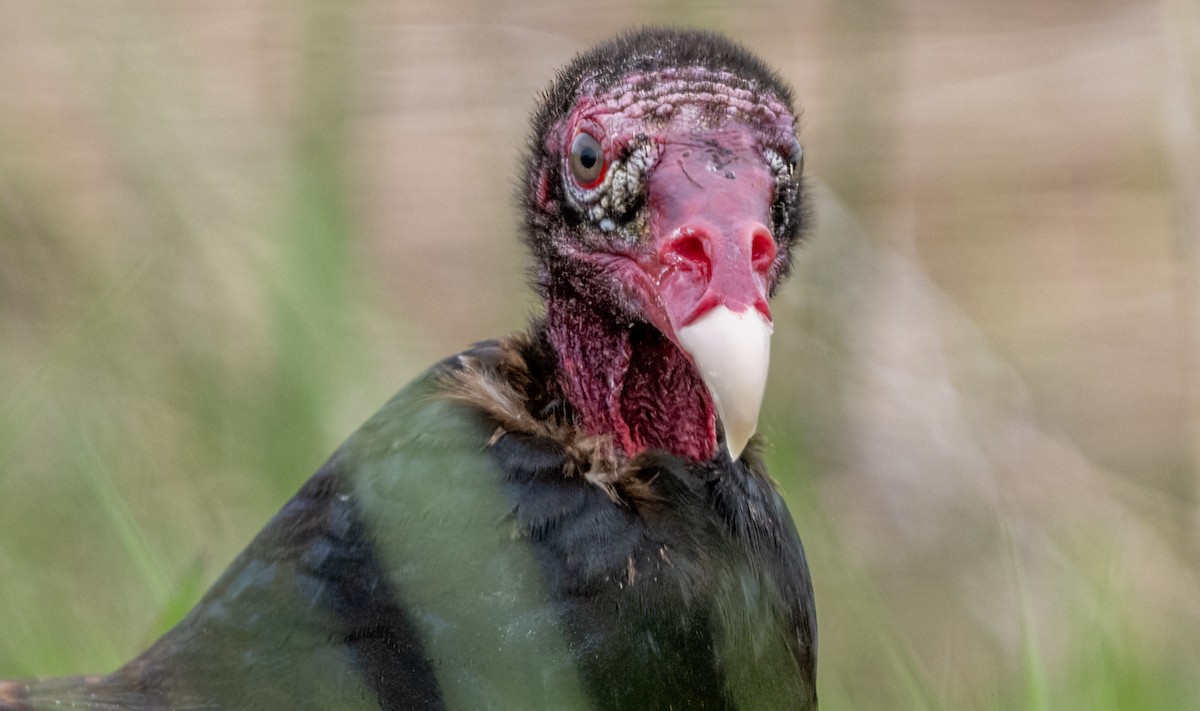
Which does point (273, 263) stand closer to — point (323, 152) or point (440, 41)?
point (323, 152)

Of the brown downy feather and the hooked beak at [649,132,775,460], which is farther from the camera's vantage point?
the brown downy feather

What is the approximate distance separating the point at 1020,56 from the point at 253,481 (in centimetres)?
433

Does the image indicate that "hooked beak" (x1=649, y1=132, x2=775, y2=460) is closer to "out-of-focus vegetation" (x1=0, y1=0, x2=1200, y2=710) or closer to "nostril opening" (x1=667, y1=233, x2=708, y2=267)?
"nostril opening" (x1=667, y1=233, x2=708, y2=267)

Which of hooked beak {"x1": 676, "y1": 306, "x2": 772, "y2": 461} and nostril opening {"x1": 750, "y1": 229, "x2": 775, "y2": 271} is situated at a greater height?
nostril opening {"x1": 750, "y1": 229, "x2": 775, "y2": 271}

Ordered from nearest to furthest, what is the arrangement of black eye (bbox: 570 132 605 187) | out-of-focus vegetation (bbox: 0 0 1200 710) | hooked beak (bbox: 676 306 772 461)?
hooked beak (bbox: 676 306 772 461)
black eye (bbox: 570 132 605 187)
out-of-focus vegetation (bbox: 0 0 1200 710)

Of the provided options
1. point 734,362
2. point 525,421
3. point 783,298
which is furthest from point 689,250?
point 783,298

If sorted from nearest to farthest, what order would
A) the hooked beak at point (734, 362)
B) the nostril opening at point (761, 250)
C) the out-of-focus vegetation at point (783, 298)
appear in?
the hooked beak at point (734, 362), the nostril opening at point (761, 250), the out-of-focus vegetation at point (783, 298)

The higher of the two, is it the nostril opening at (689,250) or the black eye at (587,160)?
the black eye at (587,160)

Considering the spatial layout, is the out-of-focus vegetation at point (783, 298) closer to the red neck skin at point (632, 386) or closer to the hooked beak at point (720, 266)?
the red neck skin at point (632, 386)

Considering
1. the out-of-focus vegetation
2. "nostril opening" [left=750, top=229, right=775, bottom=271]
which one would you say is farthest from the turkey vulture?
the out-of-focus vegetation

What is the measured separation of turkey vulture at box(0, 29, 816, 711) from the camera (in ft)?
5.83

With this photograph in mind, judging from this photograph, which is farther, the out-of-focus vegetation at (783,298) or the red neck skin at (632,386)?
the out-of-focus vegetation at (783,298)

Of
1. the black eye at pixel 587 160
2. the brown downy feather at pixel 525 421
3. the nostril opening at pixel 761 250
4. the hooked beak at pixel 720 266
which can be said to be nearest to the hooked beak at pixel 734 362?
the hooked beak at pixel 720 266

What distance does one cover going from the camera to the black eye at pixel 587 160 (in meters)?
2.04
